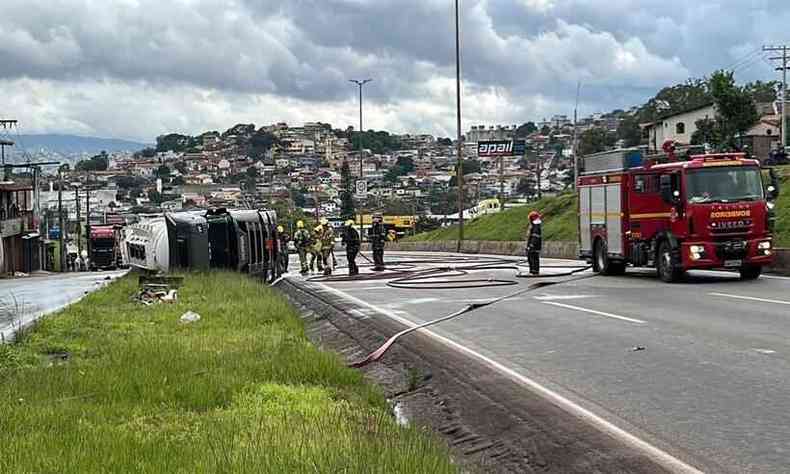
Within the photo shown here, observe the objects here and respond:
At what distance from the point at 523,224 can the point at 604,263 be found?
33465 mm

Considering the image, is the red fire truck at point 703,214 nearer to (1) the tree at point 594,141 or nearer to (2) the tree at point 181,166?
(1) the tree at point 594,141

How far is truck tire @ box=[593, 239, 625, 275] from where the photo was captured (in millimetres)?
26266

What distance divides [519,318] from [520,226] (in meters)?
43.8

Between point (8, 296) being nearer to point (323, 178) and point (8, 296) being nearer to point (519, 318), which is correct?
point (519, 318)

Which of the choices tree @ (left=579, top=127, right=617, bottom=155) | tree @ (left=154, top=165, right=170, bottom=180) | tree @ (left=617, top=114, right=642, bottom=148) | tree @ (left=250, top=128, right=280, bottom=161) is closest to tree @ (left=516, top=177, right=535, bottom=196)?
tree @ (left=617, top=114, right=642, bottom=148)

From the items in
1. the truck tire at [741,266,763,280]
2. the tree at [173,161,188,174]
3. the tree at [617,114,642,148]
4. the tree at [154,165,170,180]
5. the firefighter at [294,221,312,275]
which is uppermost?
the tree at [617,114,642,148]

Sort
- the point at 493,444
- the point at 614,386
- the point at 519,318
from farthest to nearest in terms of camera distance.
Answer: the point at 519,318 < the point at 614,386 < the point at 493,444

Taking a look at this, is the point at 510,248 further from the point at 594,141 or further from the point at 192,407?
the point at 594,141

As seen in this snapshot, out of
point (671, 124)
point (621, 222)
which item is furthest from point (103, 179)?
point (621, 222)

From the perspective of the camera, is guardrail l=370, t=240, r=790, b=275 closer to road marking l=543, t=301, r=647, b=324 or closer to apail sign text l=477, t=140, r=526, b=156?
road marking l=543, t=301, r=647, b=324

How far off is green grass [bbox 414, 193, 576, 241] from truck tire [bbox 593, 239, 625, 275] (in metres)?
21.3

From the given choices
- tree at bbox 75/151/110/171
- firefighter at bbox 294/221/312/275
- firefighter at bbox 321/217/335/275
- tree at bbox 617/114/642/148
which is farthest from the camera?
tree at bbox 75/151/110/171

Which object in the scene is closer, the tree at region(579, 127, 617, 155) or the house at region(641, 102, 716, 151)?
the house at region(641, 102, 716, 151)

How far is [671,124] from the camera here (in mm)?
95625
